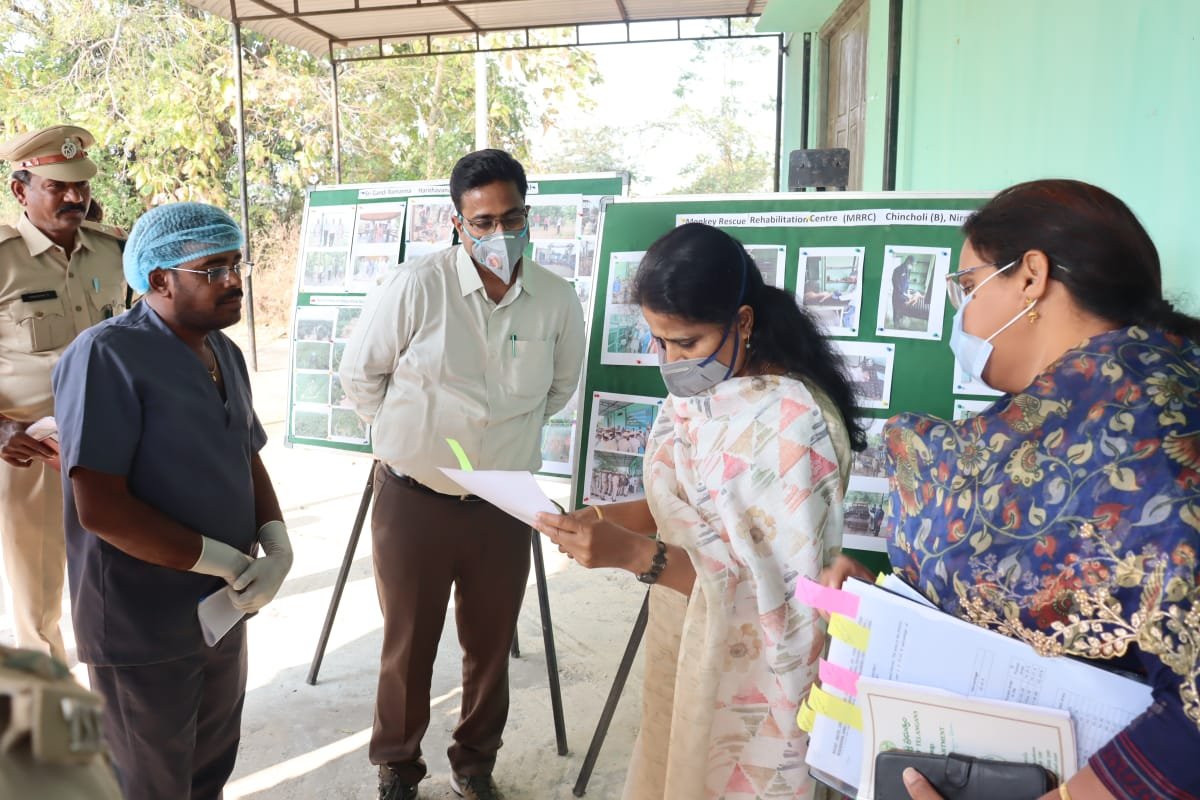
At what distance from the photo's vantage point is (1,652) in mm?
453

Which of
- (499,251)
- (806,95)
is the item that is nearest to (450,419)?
(499,251)

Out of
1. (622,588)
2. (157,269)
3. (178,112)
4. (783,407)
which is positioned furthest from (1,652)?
(178,112)

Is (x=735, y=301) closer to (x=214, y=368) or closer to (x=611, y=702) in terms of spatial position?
(x=214, y=368)

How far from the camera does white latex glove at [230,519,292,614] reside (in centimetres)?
188

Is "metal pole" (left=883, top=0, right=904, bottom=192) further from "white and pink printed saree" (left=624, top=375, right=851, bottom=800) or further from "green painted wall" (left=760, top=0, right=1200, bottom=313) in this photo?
"white and pink printed saree" (left=624, top=375, right=851, bottom=800)

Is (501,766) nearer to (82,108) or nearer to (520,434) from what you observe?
(520,434)

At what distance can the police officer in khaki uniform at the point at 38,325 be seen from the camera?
123 inches

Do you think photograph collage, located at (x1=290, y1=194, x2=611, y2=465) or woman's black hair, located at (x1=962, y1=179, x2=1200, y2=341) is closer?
woman's black hair, located at (x1=962, y1=179, x2=1200, y2=341)

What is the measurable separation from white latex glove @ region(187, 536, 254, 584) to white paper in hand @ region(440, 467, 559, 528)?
58cm

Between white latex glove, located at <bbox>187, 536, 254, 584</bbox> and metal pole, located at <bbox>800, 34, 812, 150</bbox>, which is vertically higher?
metal pole, located at <bbox>800, 34, 812, 150</bbox>

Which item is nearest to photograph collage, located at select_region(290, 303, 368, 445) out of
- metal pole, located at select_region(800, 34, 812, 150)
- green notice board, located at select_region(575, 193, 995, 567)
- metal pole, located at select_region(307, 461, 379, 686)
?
metal pole, located at select_region(307, 461, 379, 686)

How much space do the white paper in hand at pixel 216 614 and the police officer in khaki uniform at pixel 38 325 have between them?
1.67m

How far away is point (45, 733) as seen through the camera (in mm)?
408

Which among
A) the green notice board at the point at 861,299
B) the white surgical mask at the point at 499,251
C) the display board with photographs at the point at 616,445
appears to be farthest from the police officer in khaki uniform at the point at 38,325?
the green notice board at the point at 861,299
